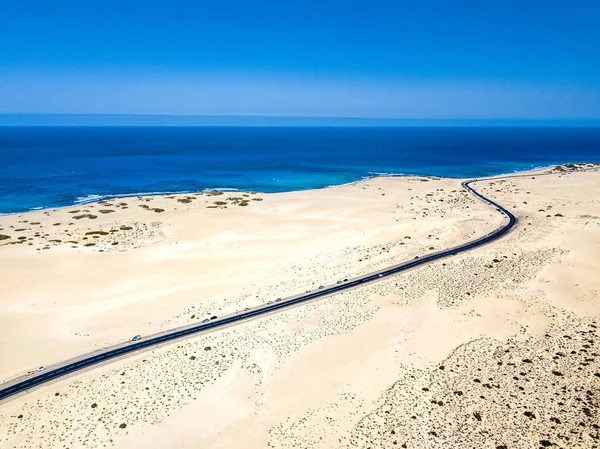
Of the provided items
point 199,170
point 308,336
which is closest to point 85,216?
point 308,336

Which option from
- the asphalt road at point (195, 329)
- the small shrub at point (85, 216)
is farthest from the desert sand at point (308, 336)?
the small shrub at point (85, 216)

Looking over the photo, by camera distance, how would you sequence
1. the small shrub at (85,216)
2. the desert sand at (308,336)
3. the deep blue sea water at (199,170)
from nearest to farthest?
the desert sand at (308,336), the small shrub at (85,216), the deep blue sea water at (199,170)

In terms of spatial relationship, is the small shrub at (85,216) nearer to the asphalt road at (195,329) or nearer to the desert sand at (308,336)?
the desert sand at (308,336)

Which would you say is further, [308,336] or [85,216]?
[85,216]

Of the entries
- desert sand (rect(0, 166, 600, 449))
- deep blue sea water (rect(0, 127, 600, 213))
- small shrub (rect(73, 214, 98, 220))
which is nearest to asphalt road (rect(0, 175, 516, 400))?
desert sand (rect(0, 166, 600, 449))

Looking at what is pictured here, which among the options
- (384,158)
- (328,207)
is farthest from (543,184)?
(384,158)

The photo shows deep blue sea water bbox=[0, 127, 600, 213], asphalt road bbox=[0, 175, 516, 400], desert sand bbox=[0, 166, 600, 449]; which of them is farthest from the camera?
deep blue sea water bbox=[0, 127, 600, 213]

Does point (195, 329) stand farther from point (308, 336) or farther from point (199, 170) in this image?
point (199, 170)

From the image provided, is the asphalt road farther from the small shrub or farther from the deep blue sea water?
the deep blue sea water
